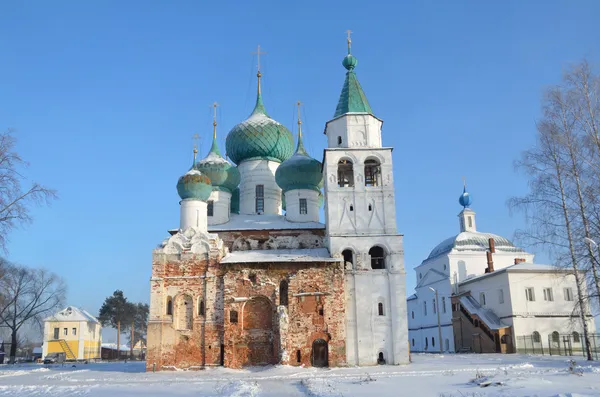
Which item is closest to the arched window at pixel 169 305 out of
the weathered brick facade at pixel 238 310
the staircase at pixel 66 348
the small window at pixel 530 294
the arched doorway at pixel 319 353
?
the weathered brick facade at pixel 238 310

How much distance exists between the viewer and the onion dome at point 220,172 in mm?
33062

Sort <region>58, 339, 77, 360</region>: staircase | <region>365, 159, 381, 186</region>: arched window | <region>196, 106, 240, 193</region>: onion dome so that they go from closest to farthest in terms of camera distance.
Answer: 1. <region>365, 159, 381, 186</region>: arched window
2. <region>196, 106, 240, 193</region>: onion dome
3. <region>58, 339, 77, 360</region>: staircase

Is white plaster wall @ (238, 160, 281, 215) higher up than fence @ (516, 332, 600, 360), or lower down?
higher up

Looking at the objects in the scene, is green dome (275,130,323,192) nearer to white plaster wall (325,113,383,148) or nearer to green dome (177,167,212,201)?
white plaster wall (325,113,383,148)

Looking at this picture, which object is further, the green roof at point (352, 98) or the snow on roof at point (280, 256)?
the green roof at point (352, 98)

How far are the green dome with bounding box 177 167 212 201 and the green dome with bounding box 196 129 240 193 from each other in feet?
10.5

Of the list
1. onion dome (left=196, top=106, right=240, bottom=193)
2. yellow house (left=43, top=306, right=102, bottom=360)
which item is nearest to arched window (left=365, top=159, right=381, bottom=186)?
onion dome (left=196, top=106, right=240, bottom=193)

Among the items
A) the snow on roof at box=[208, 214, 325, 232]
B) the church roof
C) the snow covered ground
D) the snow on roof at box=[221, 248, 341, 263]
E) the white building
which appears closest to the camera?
the snow covered ground

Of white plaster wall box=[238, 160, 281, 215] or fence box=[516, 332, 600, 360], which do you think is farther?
white plaster wall box=[238, 160, 281, 215]

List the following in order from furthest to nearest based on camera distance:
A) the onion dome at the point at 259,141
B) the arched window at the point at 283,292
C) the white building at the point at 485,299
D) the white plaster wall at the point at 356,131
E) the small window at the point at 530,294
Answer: the small window at the point at 530,294 < the white building at the point at 485,299 < the onion dome at the point at 259,141 < the white plaster wall at the point at 356,131 < the arched window at the point at 283,292

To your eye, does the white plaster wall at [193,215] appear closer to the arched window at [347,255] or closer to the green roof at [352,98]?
the arched window at [347,255]

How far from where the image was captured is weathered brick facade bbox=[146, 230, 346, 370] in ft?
83.8

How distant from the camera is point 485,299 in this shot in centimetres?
3909

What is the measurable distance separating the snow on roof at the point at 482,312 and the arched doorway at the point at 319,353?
610 inches
